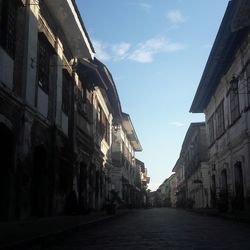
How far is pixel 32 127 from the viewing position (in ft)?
43.4

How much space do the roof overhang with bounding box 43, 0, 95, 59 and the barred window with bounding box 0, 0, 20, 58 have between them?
9.46 ft

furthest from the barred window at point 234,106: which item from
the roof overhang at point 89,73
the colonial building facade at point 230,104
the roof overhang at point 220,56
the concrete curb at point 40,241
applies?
the concrete curb at point 40,241

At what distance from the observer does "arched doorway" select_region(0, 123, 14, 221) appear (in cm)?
1127

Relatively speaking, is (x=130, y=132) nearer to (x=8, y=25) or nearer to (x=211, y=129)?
(x=211, y=129)

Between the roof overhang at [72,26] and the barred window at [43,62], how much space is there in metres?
1.14

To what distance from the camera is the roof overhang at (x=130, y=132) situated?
143 ft

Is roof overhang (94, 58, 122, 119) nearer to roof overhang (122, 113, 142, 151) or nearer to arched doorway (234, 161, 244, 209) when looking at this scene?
roof overhang (122, 113, 142, 151)

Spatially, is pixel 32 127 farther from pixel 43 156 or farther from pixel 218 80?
pixel 218 80

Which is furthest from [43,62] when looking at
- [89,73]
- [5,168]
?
[89,73]

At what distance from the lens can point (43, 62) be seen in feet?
49.8

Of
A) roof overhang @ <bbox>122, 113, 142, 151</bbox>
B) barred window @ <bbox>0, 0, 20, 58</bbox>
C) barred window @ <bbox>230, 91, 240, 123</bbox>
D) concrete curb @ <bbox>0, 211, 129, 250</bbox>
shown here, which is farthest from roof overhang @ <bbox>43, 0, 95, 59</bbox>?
roof overhang @ <bbox>122, 113, 142, 151</bbox>

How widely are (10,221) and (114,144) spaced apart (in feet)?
97.0

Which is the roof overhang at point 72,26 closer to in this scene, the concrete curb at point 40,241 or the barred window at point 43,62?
the barred window at point 43,62

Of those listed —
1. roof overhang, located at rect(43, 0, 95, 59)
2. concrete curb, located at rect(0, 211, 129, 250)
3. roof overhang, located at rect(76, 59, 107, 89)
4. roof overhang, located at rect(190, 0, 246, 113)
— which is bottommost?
concrete curb, located at rect(0, 211, 129, 250)
